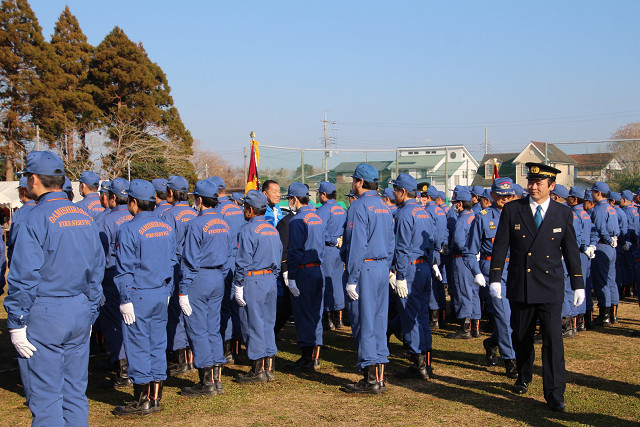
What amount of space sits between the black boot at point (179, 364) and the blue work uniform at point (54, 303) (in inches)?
121

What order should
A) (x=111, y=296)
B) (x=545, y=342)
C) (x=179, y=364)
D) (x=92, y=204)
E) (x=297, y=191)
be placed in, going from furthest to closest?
(x=92, y=204) < (x=297, y=191) < (x=179, y=364) < (x=111, y=296) < (x=545, y=342)

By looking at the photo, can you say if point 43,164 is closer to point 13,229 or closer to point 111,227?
point 13,229

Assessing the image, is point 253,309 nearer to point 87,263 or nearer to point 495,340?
point 87,263

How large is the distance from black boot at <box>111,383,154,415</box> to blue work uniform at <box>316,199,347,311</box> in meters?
5.03

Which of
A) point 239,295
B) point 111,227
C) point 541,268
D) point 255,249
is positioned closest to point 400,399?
point 541,268

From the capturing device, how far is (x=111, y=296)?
767cm

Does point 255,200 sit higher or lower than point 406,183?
lower

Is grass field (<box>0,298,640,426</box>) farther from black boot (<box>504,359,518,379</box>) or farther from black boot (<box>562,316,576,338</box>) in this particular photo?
black boot (<box>562,316,576,338</box>)

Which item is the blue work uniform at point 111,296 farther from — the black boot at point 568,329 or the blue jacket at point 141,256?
the black boot at point 568,329

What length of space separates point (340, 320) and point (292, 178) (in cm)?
990

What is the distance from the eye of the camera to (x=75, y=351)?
15.4 feet

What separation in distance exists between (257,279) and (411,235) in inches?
83.7

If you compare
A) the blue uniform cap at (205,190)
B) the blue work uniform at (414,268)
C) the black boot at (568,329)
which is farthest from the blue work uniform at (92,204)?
the black boot at (568,329)

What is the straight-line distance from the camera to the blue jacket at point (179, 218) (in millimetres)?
8180
